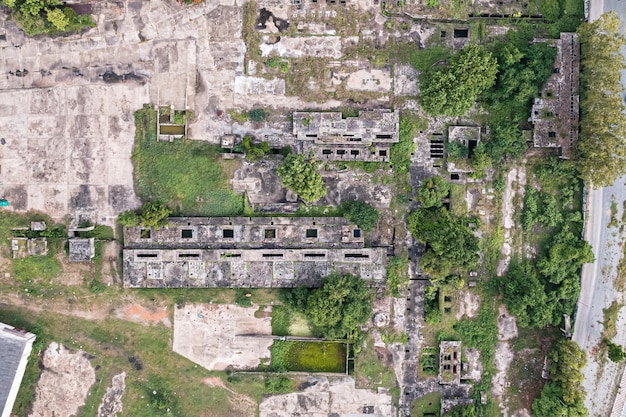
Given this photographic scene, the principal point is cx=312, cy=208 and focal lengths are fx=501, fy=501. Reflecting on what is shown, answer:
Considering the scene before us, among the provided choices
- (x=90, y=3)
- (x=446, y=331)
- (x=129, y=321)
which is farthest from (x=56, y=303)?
(x=446, y=331)

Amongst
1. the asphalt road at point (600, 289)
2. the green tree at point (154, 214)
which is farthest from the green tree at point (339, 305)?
the asphalt road at point (600, 289)

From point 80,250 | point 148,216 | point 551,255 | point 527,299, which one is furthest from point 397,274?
point 80,250

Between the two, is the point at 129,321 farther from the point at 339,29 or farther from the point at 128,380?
the point at 339,29

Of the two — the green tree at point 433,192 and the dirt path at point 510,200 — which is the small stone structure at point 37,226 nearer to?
the green tree at point 433,192

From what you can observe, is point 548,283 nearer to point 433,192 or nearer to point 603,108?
point 433,192

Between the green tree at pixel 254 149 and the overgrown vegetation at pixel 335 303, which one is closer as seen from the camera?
the overgrown vegetation at pixel 335 303

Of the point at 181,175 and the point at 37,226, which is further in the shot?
the point at 181,175
